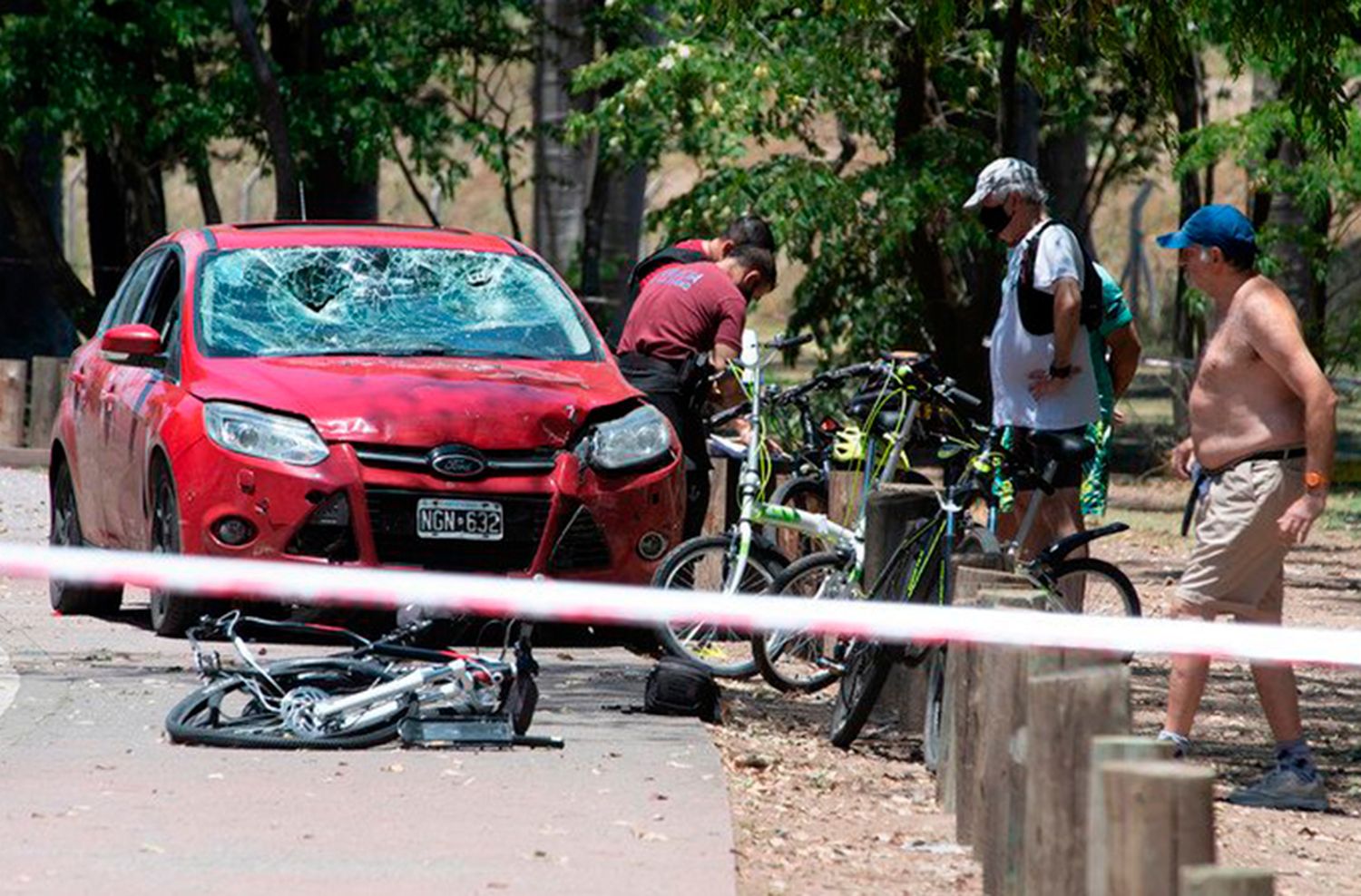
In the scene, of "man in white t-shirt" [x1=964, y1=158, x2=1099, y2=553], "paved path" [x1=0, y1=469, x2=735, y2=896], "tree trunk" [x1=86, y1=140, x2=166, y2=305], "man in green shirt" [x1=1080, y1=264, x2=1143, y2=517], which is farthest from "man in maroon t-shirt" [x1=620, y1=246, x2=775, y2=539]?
"tree trunk" [x1=86, y1=140, x2=166, y2=305]

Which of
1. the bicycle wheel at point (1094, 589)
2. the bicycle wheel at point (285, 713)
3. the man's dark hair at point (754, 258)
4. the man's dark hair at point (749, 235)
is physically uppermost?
the man's dark hair at point (749, 235)

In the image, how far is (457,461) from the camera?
1065 cm

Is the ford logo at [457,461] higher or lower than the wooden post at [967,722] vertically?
higher

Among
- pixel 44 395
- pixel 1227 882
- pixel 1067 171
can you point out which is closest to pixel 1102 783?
pixel 1227 882

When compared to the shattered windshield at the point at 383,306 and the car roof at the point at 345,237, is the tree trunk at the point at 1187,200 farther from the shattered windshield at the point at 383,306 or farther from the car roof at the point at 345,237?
the shattered windshield at the point at 383,306

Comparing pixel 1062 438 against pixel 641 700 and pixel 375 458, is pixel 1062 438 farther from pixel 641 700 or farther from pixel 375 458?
pixel 375 458

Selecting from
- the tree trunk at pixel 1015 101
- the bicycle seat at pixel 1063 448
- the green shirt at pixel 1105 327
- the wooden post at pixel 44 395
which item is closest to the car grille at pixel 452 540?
the bicycle seat at pixel 1063 448

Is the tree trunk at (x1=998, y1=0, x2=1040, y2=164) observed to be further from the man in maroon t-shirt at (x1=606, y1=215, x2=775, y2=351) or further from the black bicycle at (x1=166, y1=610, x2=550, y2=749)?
the black bicycle at (x1=166, y1=610, x2=550, y2=749)

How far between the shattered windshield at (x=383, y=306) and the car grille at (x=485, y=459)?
846 millimetres

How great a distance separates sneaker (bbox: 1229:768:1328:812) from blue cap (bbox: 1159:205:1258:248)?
1.61 metres

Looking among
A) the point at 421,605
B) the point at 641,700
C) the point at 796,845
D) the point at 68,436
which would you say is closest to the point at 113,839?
the point at 796,845

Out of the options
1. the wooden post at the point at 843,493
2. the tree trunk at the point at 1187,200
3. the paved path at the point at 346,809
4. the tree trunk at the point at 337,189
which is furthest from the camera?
the tree trunk at the point at 337,189

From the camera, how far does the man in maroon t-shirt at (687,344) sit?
39.4 feet

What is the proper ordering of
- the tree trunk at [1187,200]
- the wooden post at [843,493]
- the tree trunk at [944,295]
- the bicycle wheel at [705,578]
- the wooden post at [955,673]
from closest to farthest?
the wooden post at [955,673], the bicycle wheel at [705,578], the wooden post at [843,493], the tree trunk at [944,295], the tree trunk at [1187,200]
